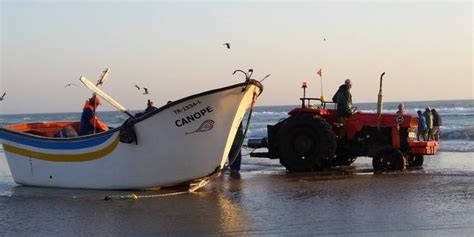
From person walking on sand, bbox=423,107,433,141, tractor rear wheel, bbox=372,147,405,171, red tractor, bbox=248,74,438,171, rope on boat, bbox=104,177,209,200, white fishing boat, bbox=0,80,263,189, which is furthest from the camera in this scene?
person walking on sand, bbox=423,107,433,141

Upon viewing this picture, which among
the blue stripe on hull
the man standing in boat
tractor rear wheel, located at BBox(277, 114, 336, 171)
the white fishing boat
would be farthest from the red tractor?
the blue stripe on hull

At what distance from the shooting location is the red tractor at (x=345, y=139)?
1224 centimetres

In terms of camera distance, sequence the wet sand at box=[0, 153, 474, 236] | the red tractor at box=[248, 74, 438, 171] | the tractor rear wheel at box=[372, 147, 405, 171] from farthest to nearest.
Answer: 1. the red tractor at box=[248, 74, 438, 171]
2. the tractor rear wheel at box=[372, 147, 405, 171]
3. the wet sand at box=[0, 153, 474, 236]

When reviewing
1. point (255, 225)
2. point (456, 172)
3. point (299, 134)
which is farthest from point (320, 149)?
point (255, 225)

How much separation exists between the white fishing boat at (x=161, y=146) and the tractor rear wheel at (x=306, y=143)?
8.81ft

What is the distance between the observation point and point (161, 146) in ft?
31.8

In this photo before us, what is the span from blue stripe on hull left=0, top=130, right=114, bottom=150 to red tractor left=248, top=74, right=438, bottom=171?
410 centimetres

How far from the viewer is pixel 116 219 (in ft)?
24.8

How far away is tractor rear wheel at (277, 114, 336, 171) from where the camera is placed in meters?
12.2

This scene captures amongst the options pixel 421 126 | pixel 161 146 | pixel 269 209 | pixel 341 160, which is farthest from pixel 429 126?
pixel 269 209

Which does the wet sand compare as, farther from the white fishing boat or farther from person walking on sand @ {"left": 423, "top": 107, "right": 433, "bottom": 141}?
person walking on sand @ {"left": 423, "top": 107, "right": 433, "bottom": 141}

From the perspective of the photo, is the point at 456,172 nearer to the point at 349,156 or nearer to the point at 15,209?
the point at 349,156

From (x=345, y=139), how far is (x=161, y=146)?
4486 millimetres

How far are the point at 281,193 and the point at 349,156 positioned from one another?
12.7 feet
